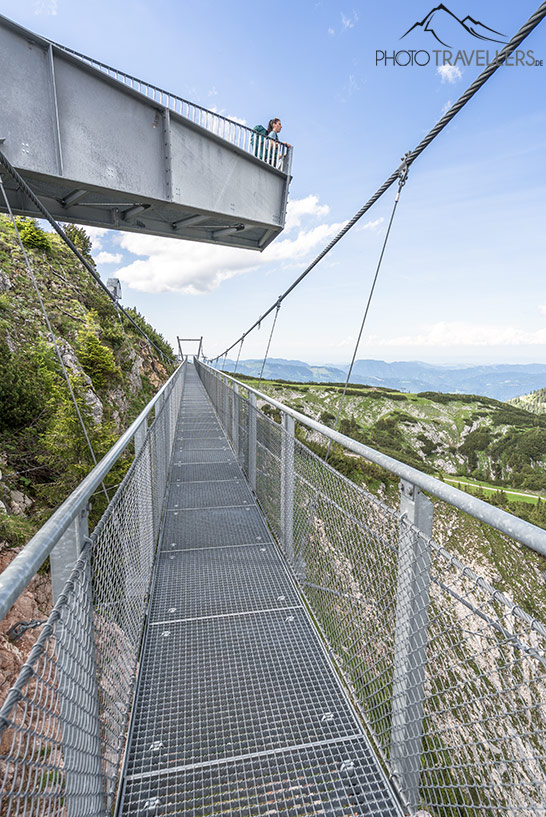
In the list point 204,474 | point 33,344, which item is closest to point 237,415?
point 204,474

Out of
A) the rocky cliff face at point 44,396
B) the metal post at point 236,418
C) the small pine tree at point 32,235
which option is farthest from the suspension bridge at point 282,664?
the small pine tree at point 32,235

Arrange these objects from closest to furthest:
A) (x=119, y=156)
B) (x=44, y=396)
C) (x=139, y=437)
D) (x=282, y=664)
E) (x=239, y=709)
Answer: (x=239, y=709), (x=282, y=664), (x=139, y=437), (x=119, y=156), (x=44, y=396)

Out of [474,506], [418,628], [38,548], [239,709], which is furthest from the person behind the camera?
[239,709]

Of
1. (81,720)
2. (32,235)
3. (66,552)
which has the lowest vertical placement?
(81,720)

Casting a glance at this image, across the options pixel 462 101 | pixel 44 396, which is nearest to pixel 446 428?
pixel 44 396

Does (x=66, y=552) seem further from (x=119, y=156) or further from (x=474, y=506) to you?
(x=119, y=156)

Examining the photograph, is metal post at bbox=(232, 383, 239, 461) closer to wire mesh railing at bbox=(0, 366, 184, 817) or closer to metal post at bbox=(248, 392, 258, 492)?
metal post at bbox=(248, 392, 258, 492)

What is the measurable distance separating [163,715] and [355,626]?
1007 millimetres

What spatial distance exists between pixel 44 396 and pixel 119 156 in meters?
3.39

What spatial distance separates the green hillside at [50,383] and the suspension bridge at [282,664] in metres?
2.00

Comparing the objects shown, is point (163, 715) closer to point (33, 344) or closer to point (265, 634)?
point (265, 634)

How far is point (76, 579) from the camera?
120 centimetres

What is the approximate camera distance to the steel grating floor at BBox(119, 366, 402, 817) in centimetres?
161

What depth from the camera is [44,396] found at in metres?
6.00
